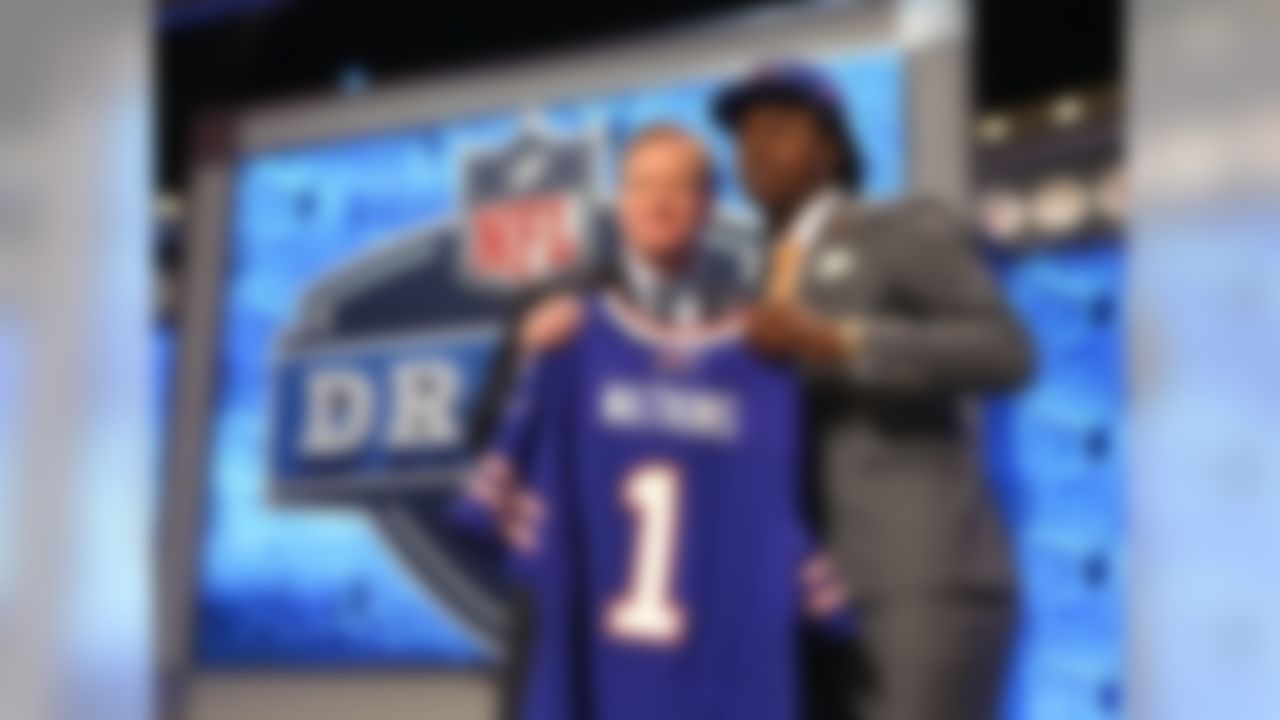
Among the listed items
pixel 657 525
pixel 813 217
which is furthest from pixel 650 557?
pixel 813 217

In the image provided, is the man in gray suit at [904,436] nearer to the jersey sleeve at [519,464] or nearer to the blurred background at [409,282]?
the blurred background at [409,282]

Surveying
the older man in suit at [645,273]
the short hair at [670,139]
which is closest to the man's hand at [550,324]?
the older man in suit at [645,273]

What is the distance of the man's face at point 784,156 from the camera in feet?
5.19

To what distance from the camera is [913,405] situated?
4.94 feet

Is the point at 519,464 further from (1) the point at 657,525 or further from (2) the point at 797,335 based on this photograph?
(2) the point at 797,335

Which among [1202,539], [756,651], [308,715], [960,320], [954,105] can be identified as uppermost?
[954,105]

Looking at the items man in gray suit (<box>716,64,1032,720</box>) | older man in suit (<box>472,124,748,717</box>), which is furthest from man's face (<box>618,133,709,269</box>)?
man in gray suit (<box>716,64,1032,720</box>)

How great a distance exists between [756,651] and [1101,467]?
278 millimetres

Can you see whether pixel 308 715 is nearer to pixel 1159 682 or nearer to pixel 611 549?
pixel 611 549

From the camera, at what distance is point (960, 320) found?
150cm

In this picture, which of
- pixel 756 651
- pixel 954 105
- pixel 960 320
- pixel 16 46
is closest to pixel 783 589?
pixel 756 651

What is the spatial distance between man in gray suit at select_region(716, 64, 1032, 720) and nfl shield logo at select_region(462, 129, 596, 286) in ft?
0.67

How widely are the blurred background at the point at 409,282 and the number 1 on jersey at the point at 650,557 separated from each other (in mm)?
127

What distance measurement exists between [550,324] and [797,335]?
0.69 ft
